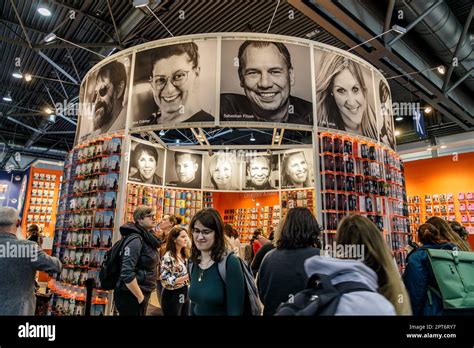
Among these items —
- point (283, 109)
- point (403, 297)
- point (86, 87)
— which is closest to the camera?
point (403, 297)

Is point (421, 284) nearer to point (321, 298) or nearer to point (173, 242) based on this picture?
point (321, 298)

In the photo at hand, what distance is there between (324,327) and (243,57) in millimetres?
4677

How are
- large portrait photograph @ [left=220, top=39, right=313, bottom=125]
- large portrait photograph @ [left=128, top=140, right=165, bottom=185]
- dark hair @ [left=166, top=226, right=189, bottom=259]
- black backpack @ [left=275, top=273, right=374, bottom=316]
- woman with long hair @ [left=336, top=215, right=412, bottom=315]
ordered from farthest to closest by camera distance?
large portrait photograph @ [left=128, top=140, right=165, bottom=185], large portrait photograph @ [left=220, top=39, right=313, bottom=125], dark hair @ [left=166, top=226, right=189, bottom=259], woman with long hair @ [left=336, top=215, right=412, bottom=315], black backpack @ [left=275, top=273, right=374, bottom=316]

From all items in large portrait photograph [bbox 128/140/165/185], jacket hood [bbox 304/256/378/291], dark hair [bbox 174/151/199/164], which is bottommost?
jacket hood [bbox 304/256/378/291]

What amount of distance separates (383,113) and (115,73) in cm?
558

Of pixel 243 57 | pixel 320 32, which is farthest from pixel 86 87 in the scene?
pixel 320 32

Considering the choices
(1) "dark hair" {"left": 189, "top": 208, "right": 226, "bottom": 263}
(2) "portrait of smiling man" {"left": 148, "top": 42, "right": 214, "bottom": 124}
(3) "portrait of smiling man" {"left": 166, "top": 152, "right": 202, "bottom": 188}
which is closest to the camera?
(1) "dark hair" {"left": 189, "top": 208, "right": 226, "bottom": 263}

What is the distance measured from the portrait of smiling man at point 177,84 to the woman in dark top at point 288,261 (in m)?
3.14

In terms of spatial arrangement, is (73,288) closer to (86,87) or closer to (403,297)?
(86,87)

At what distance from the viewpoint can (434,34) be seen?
281 inches

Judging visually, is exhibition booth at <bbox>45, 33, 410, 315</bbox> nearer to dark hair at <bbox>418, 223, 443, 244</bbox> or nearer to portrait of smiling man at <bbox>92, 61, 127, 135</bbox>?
portrait of smiling man at <bbox>92, 61, 127, 135</bbox>

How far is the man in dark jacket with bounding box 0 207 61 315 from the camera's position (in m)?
2.49

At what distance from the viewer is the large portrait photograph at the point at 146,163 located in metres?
6.91

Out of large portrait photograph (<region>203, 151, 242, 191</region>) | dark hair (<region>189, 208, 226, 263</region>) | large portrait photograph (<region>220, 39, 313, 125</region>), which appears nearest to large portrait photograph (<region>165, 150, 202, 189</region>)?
large portrait photograph (<region>203, 151, 242, 191</region>)
